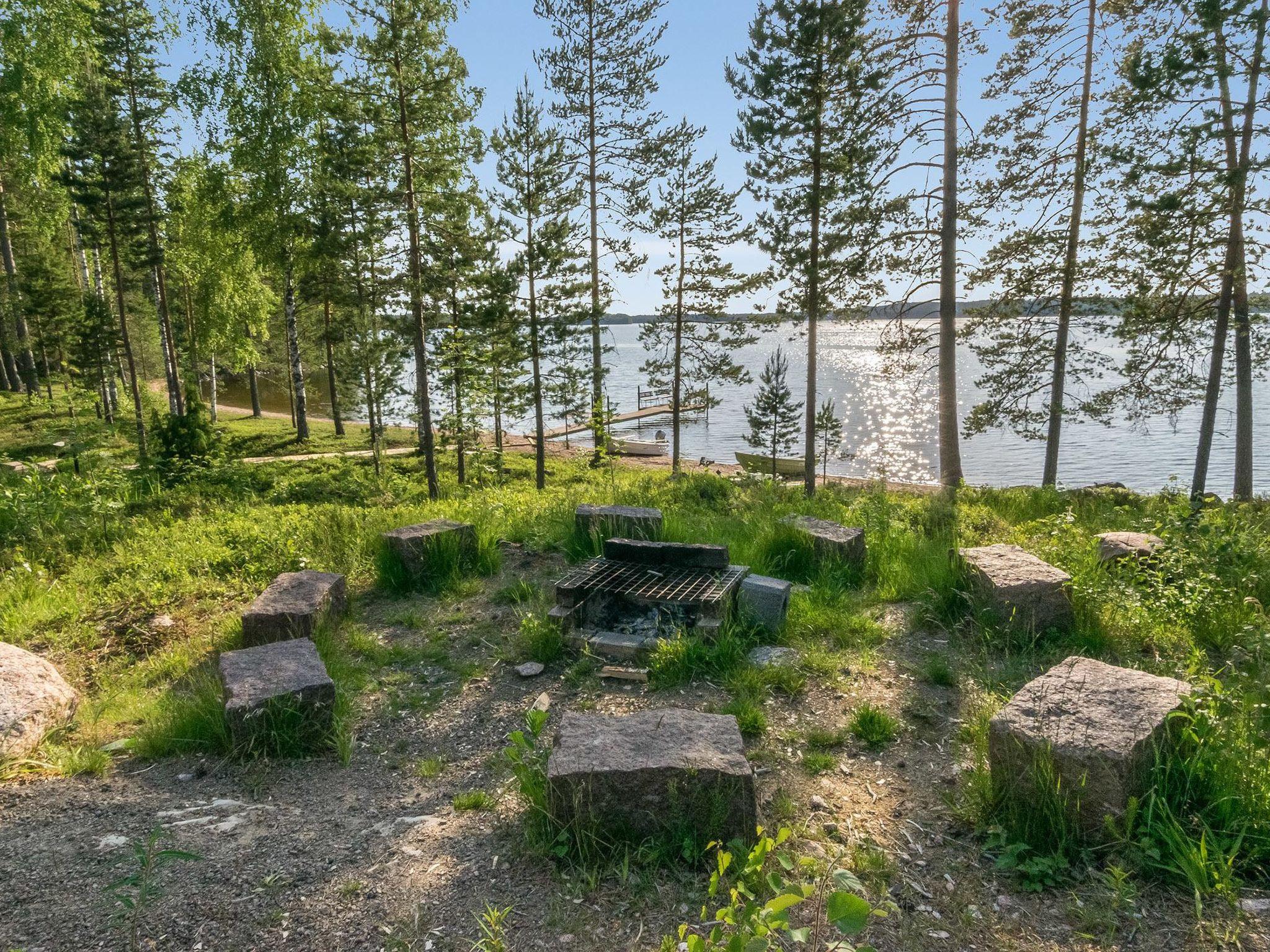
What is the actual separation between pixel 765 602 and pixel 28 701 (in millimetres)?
4748

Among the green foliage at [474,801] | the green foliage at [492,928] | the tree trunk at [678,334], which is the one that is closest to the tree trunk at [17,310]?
the tree trunk at [678,334]

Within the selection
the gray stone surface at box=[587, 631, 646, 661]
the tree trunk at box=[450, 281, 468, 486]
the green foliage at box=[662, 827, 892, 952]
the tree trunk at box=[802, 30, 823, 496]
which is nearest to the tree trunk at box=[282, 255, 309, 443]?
the tree trunk at box=[450, 281, 468, 486]

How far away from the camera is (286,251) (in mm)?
19188

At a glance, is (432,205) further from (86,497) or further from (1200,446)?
(1200,446)

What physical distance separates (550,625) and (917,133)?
11528 mm

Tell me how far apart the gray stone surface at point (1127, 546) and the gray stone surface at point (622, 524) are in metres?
3.97

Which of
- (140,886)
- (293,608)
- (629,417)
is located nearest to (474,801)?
(140,886)

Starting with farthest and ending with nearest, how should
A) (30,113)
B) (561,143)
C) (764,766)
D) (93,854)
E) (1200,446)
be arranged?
1. (561,143)
2. (30,113)
3. (1200,446)
4. (764,766)
5. (93,854)

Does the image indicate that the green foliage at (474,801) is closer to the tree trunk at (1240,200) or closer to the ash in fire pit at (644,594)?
the ash in fire pit at (644,594)

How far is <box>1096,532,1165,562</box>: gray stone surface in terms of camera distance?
5652 millimetres

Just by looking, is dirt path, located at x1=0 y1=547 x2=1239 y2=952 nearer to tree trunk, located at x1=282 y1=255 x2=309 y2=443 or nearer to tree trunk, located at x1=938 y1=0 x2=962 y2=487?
tree trunk, located at x1=938 y1=0 x2=962 y2=487

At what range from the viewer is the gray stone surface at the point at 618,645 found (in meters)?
5.05

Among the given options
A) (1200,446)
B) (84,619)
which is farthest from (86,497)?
(1200,446)

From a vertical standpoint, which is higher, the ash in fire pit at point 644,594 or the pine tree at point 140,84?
the pine tree at point 140,84
